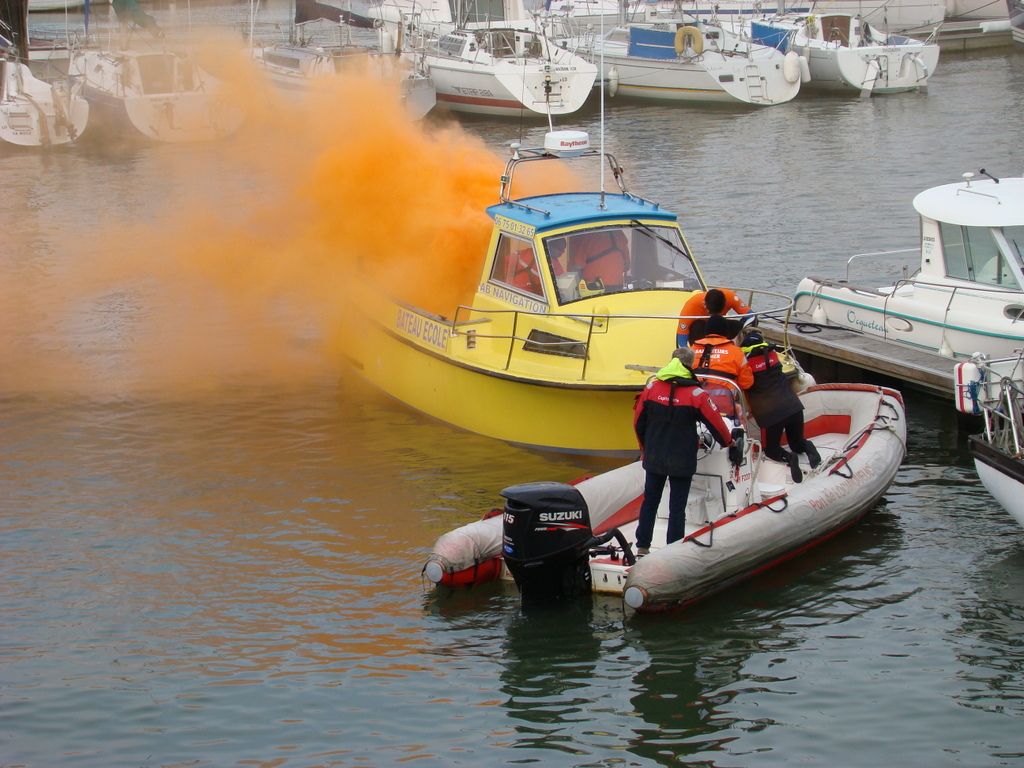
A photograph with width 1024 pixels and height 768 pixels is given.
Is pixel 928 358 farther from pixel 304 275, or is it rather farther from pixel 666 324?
pixel 304 275

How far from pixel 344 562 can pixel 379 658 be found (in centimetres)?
188

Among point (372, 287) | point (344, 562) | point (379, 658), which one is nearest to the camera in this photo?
point (379, 658)

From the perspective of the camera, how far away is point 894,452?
40.1 ft

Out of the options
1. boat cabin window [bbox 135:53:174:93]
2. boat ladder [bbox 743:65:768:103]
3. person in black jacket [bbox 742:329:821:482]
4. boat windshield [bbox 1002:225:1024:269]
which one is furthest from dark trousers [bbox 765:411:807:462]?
boat cabin window [bbox 135:53:174:93]

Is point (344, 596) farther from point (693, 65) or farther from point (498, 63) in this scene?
point (693, 65)

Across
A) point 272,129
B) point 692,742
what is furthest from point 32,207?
point 692,742

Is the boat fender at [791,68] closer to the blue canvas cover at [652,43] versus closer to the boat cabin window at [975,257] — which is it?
the blue canvas cover at [652,43]

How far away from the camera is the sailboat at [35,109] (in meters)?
38.6

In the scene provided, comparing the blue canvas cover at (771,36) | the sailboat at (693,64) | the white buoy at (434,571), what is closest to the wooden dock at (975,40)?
the blue canvas cover at (771,36)

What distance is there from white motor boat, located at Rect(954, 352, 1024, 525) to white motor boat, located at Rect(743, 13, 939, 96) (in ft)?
99.7

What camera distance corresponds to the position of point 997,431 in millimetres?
11359

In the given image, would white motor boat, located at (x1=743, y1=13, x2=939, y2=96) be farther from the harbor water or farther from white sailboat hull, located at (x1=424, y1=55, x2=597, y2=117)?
the harbor water

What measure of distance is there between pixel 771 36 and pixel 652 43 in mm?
3842

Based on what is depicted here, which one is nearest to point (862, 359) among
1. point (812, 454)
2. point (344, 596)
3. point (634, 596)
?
point (812, 454)
